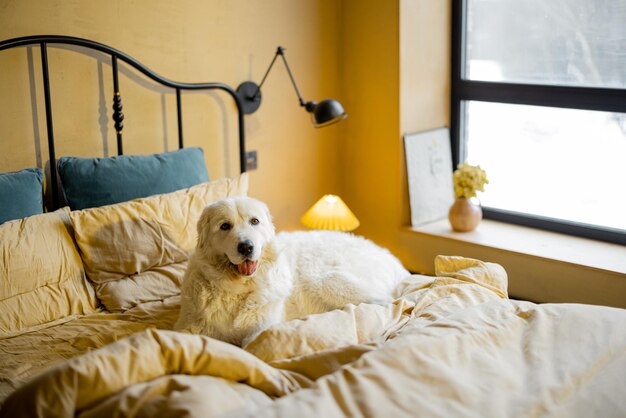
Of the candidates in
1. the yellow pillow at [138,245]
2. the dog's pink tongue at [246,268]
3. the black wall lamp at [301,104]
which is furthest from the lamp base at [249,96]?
the dog's pink tongue at [246,268]

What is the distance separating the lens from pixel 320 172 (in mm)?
3994

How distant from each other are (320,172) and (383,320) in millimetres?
1875

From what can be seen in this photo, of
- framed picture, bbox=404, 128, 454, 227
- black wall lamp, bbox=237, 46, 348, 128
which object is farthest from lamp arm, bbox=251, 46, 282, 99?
framed picture, bbox=404, 128, 454, 227

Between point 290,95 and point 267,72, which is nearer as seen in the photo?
point 267,72

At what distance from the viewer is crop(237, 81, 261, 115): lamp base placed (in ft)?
11.3

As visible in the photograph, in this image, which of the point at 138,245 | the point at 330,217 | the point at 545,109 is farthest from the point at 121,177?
the point at 545,109

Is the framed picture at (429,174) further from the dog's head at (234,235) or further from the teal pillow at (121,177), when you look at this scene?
the dog's head at (234,235)

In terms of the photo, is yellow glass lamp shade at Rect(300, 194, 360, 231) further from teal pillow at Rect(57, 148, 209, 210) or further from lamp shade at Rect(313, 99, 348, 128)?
teal pillow at Rect(57, 148, 209, 210)

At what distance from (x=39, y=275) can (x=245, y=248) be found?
2.41ft

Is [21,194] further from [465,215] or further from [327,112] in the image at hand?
[465,215]

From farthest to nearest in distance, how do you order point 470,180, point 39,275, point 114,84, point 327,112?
point 470,180 → point 327,112 → point 114,84 → point 39,275

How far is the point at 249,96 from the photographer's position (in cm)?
349

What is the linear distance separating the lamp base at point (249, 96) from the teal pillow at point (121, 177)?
0.60 metres

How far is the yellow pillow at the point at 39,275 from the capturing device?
2.30m
